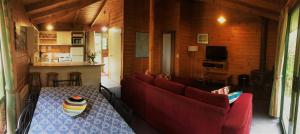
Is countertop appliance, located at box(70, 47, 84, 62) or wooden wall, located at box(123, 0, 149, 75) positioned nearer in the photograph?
wooden wall, located at box(123, 0, 149, 75)

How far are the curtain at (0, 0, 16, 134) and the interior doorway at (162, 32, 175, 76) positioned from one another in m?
6.41

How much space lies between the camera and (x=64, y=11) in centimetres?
678

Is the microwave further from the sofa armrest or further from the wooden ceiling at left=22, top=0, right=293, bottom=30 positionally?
the sofa armrest

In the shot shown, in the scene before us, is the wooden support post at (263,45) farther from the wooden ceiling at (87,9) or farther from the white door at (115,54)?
the white door at (115,54)

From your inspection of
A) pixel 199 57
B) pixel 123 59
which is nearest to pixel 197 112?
pixel 123 59

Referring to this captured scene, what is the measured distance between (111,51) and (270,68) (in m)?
5.60

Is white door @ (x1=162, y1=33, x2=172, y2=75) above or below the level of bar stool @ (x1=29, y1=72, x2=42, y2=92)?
above

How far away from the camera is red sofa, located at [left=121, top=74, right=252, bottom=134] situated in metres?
→ 2.57

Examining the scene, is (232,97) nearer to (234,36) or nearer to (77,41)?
(234,36)

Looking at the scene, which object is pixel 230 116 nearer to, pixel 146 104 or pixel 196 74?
pixel 146 104

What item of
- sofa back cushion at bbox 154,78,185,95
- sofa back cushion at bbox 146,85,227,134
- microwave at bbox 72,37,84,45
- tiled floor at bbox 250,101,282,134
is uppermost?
microwave at bbox 72,37,84,45

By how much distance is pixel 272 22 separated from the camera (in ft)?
22.9

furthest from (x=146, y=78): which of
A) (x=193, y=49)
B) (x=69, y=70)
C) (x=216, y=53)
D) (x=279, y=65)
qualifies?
(x=193, y=49)

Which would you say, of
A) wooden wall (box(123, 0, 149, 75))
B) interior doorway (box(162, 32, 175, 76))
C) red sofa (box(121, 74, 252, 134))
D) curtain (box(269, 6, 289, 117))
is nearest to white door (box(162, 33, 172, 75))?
interior doorway (box(162, 32, 175, 76))
